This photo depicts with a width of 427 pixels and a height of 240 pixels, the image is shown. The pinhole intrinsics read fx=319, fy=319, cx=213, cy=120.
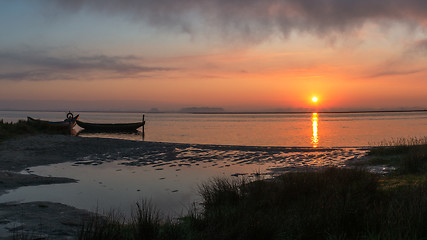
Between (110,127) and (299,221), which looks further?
(110,127)

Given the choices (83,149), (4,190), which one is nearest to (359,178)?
(4,190)

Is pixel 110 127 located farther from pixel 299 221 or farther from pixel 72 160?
pixel 299 221

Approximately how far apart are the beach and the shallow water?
68 millimetres

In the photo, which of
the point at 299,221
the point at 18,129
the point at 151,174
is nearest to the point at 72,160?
the point at 151,174

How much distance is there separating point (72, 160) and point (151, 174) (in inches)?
291

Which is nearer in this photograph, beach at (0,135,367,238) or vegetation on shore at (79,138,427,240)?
vegetation on shore at (79,138,427,240)

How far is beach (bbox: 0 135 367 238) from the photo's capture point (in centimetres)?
783

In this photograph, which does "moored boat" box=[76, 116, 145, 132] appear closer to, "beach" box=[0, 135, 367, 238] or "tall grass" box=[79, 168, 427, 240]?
"beach" box=[0, 135, 367, 238]

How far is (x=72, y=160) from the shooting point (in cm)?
2003

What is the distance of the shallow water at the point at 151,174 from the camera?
1045 cm

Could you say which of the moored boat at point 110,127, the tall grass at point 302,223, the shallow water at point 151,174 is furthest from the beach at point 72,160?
the moored boat at point 110,127

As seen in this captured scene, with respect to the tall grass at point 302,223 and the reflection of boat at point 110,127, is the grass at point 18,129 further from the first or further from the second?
the tall grass at point 302,223

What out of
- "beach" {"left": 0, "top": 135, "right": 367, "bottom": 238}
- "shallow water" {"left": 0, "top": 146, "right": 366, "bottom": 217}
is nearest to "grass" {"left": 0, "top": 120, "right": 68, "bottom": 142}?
"beach" {"left": 0, "top": 135, "right": 367, "bottom": 238}

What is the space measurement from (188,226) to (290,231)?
7.05 feet
